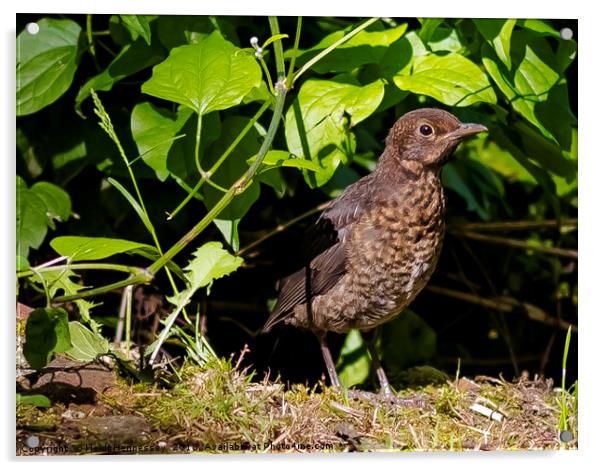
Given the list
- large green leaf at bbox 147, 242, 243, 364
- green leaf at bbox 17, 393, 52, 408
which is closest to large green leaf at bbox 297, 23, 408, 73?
large green leaf at bbox 147, 242, 243, 364

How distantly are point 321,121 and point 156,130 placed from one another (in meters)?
0.44

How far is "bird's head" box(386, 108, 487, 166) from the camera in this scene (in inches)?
101

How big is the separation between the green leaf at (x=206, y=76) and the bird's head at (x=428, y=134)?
490 mm

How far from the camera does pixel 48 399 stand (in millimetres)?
2338

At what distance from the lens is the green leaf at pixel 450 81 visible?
2.55 metres

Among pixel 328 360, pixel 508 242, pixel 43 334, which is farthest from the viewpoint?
pixel 508 242

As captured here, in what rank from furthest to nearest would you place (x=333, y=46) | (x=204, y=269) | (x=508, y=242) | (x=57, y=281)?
1. (x=508, y=242)
2. (x=204, y=269)
3. (x=333, y=46)
4. (x=57, y=281)

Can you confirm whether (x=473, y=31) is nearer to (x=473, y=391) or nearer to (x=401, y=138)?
(x=401, y=138)

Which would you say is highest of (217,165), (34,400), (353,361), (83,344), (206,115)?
(206,115)

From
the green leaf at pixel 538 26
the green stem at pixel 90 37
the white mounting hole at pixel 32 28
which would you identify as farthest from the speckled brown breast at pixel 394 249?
the white mounting hole at pixel 32 28

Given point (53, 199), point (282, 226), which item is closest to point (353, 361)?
point (282, 226)

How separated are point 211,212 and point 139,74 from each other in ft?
2.12

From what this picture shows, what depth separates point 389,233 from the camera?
2656 millimetres

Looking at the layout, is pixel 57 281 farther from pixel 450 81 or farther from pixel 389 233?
pixel 450 81
